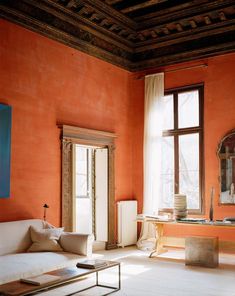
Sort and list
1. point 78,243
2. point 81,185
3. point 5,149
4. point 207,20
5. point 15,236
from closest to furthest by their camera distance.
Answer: point 78,243
point 15,236
point 5,149
point 207,20
point 81,185

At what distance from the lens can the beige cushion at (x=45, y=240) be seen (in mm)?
5730

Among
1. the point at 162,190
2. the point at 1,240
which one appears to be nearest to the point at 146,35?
the point at 162,190

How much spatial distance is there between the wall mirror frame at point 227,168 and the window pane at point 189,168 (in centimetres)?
55

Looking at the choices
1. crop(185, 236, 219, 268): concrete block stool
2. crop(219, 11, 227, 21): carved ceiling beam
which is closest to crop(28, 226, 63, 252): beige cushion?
crop(185, 236, 219, 268): concrete block stool

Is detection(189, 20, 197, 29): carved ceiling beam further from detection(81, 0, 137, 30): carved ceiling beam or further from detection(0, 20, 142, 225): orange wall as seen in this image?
detection(0, 20, 142, 225): orange wall

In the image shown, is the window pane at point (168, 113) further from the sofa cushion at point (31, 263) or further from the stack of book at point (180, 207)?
the sofa cushion at point (31, 263)

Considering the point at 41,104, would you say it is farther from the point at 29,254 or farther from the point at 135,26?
the point at 135,26

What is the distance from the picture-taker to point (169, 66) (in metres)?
8.63

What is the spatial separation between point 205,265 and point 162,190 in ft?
7.98

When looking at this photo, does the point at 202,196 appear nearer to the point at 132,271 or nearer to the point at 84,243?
the point at 132,271

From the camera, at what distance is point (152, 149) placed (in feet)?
28.2

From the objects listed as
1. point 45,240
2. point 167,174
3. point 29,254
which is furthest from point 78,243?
point 167,174

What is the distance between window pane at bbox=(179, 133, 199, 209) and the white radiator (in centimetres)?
112

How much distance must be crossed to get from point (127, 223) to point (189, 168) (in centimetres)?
173
